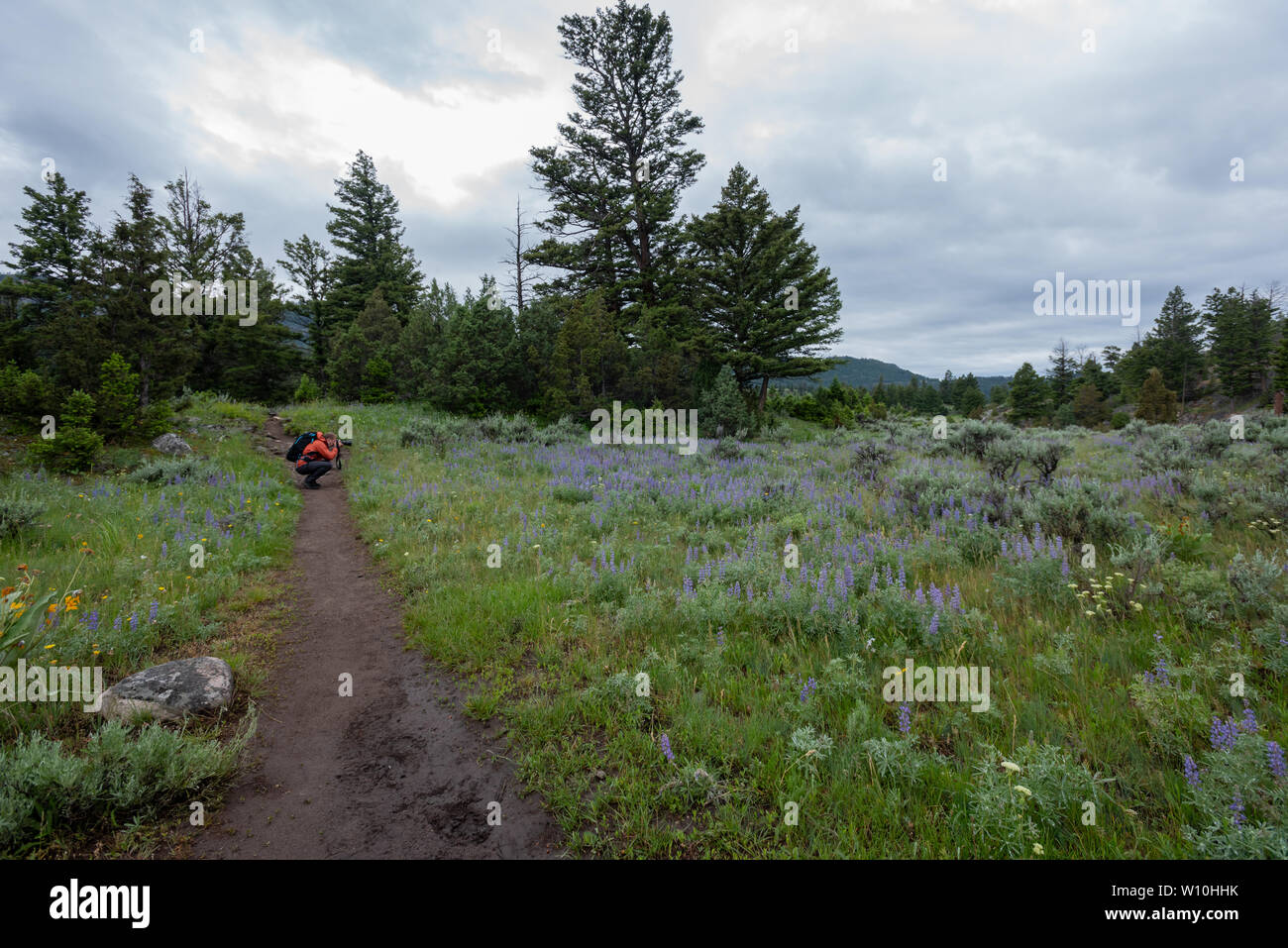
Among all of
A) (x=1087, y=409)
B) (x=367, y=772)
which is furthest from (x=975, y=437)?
(x=1087, y=409)

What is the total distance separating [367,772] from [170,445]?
49.9 ft

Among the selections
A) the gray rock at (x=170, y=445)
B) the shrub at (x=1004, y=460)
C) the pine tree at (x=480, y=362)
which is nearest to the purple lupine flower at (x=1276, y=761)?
the shrub at (x=1004, y=460)

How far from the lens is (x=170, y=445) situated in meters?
13.5

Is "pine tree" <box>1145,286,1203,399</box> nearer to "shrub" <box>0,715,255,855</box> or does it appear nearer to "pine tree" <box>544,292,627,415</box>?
"pine tree" <box>544,292,627,415</box>

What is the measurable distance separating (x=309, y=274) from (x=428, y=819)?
2072 inches

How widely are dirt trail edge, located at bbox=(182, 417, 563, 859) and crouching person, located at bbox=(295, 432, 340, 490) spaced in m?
8.97

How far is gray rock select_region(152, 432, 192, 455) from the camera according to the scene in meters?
13.4

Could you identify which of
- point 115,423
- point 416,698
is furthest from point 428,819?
point 115,423

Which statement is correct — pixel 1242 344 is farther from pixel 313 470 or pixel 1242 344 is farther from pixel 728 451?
pixel 313 470

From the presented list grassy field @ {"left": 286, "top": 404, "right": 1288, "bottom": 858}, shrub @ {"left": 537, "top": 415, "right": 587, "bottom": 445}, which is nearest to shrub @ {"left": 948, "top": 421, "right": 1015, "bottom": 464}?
grassy field @ {"left": 286, "top": 404, "right": 1288, "bottom": 858}

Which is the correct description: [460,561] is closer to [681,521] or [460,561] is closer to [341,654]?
[341,654]

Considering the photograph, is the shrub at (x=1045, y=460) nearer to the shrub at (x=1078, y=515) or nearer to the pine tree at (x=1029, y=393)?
the shrub at (x=1078, y=515)

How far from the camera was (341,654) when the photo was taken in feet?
17.7

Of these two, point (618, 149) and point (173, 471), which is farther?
point (618, 149)
